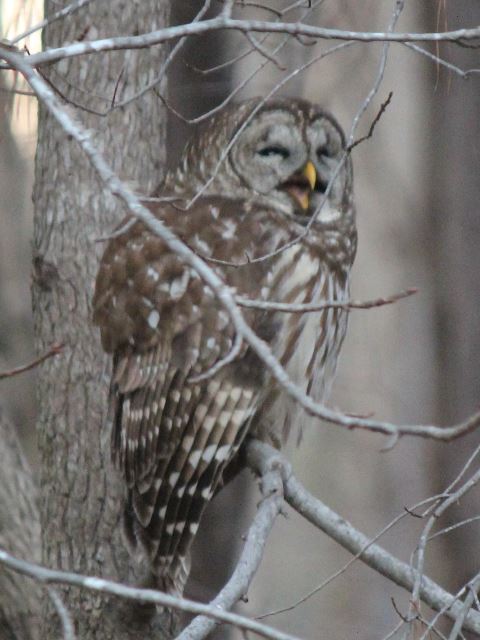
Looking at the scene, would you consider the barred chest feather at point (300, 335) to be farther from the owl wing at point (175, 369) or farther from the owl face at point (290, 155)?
the owl face at point (290, 155)

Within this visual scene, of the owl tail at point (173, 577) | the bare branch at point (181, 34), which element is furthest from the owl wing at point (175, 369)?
the bare branch at point (181, 34)

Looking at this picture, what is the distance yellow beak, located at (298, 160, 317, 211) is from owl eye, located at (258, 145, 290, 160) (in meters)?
0.08

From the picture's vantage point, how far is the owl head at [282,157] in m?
3.56

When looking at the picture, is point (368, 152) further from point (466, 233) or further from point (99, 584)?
point (99, 584)

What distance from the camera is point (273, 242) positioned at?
11.5 feet

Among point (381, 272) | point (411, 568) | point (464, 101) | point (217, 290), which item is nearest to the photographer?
point (217, 290)

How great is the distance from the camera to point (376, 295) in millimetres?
11109

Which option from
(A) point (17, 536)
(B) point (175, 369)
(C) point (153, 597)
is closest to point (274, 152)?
(B) point (175, 369)

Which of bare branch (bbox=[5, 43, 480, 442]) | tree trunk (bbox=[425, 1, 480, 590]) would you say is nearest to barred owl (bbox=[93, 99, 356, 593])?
bare branch (bbox=[5, 43, 480, 442])

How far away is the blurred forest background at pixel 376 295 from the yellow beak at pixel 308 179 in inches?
21.9

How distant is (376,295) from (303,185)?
758 cm

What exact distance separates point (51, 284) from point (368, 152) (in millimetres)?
5877

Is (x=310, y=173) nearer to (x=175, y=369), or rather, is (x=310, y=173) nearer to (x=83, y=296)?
(x=175, y=369)

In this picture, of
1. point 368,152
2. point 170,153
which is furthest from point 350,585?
point 170,153
